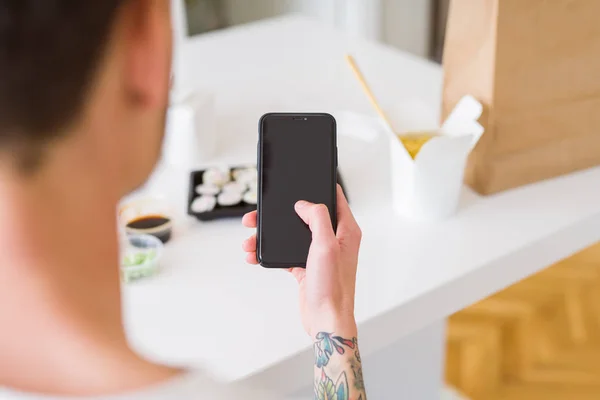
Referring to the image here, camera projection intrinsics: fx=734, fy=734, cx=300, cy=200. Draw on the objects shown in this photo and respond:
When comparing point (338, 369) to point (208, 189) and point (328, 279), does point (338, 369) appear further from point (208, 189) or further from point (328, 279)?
point (208, 189)

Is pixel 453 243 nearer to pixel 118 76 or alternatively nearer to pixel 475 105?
pixel 475 105

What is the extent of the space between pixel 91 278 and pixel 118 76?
0.11 m

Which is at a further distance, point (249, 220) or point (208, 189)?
point (208, 189)

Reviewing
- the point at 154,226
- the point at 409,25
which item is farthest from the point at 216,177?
the point at 409,25

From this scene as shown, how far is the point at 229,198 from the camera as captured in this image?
992 mm

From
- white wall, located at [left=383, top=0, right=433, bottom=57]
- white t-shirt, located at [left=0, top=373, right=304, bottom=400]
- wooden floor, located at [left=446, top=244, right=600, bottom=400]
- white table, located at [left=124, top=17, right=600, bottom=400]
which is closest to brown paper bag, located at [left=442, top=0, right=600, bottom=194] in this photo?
white table, located at [left=124, top=17, right=600, bottom=400]

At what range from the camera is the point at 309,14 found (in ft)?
9.46

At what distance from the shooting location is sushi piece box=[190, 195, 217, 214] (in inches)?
38.3

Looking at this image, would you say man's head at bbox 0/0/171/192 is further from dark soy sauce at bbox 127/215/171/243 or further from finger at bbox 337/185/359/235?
dark soy sauce at bbox 127/215/171/243

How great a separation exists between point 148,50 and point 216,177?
0.68m

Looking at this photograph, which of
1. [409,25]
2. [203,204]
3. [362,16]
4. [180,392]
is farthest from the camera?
[409,25]

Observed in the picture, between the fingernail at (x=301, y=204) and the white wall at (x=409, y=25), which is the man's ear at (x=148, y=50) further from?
the white wall at (x=409, y=25)

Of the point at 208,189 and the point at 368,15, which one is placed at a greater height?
the point at 368,15

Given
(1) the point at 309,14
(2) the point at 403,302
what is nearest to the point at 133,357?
(2) the point at 403,302
